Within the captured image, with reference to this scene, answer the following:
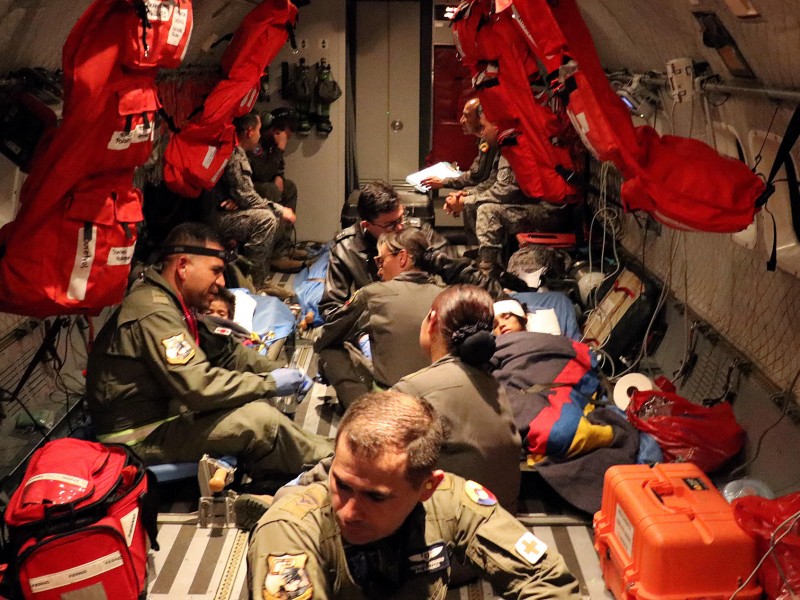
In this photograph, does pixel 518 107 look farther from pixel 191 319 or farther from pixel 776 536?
pixel 776 536

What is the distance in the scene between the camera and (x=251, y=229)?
20.5 feet

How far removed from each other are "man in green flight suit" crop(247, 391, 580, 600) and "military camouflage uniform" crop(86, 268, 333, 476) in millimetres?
1429

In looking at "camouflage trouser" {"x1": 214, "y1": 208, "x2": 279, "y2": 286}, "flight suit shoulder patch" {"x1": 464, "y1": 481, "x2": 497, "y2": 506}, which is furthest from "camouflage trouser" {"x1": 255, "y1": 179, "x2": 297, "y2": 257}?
"flight suit shoulder patch" {"x1": 464, "y1": 481, "x2": 497, "y2": 506}

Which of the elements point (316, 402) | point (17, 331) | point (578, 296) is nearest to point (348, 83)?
point (578, 296)

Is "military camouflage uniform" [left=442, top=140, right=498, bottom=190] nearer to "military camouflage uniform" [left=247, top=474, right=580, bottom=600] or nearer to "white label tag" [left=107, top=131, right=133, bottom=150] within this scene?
"white label tag" [left=107, top=131, right=133, bottom=150]

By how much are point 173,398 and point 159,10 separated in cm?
167

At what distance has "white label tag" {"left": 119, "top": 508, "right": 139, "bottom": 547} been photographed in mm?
2867

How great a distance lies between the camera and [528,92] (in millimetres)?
6020

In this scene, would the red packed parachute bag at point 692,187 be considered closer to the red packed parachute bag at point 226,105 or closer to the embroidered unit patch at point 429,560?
the embroidered unit patch at point 429,560

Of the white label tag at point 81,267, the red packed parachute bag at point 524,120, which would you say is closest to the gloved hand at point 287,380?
the white label tag at point 81,267

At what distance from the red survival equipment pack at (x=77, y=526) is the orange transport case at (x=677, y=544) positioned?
1836mm

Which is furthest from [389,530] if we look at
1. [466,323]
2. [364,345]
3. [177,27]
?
[364,345]

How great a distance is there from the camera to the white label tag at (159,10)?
10.2 feet

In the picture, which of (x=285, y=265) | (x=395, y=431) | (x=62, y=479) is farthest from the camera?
(x=285, y=265)
